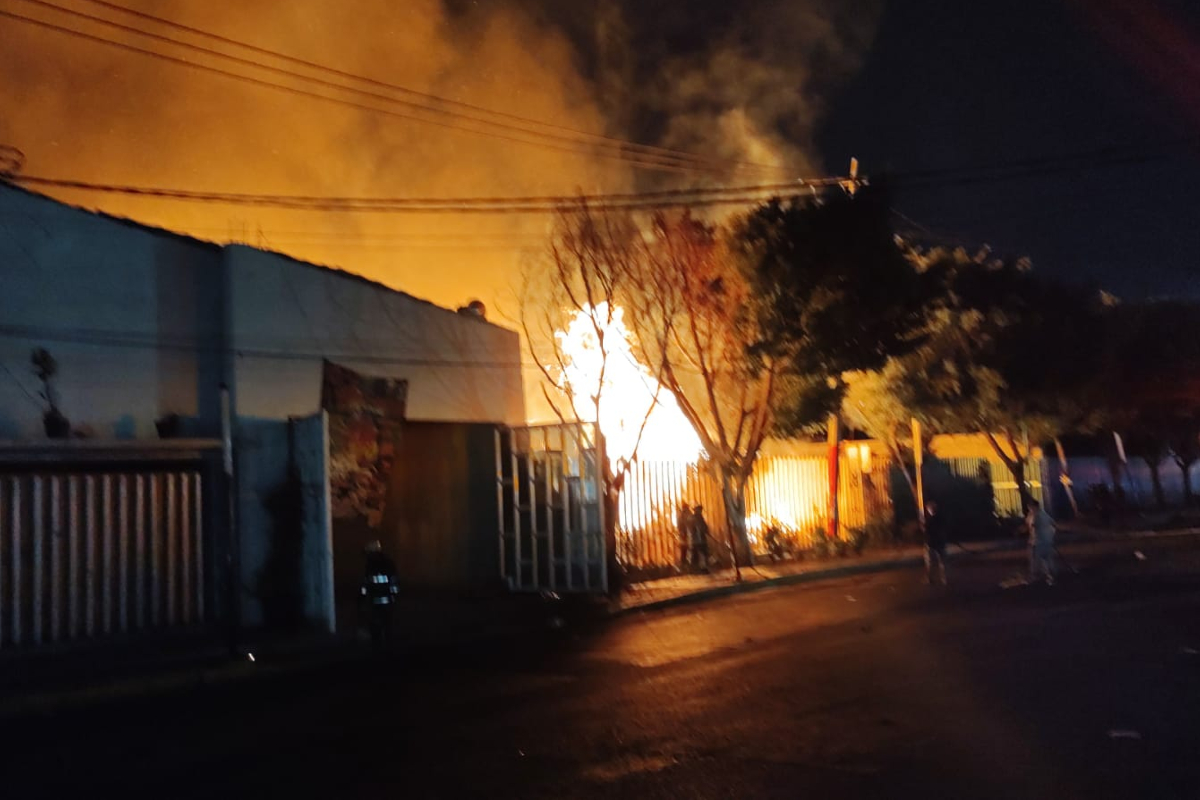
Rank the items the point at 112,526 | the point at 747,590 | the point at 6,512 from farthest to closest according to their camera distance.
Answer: the point at 747,590
the point at 112,526
the point at 6,512

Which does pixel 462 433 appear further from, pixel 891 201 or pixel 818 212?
pixel 891 201

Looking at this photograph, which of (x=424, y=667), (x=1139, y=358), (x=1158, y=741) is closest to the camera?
(x=1158, y=741)

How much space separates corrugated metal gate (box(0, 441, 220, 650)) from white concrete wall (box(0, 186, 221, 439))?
131cm

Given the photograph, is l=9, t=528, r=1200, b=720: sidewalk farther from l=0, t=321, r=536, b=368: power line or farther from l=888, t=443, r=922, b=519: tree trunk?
l=888, t=443, r=922, b=519: tree trunk

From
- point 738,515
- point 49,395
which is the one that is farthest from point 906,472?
point 49,395

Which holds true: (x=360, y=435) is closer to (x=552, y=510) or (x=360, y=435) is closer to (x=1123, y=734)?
(x=552, y=510)

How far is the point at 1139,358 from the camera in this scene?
35.0 m

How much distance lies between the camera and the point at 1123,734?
296 inches

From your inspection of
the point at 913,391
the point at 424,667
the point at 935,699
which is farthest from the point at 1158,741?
the point at 913,391

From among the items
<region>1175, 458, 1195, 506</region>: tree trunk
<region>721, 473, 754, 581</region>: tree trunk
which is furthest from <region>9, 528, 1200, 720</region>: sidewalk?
<region>1175, 458, 1195, 506</region>: tree trunk

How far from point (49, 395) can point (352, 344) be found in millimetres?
5281

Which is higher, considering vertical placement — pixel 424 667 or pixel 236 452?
pixel 236 452

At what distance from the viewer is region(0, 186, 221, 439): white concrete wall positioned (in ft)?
50.5

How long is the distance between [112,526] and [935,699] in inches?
438
